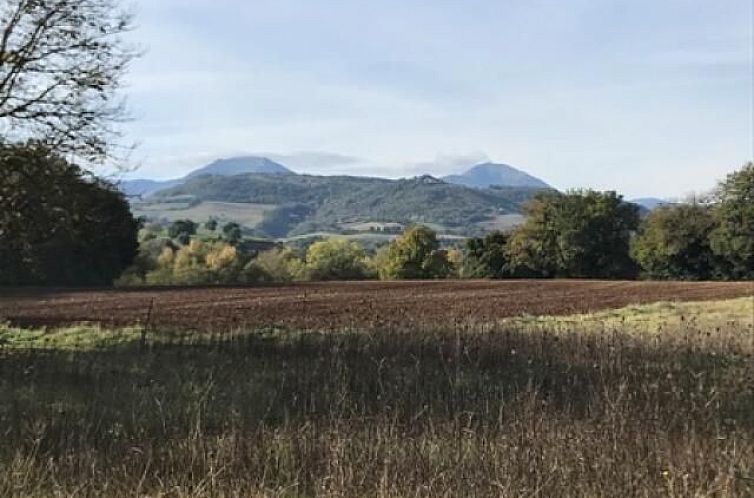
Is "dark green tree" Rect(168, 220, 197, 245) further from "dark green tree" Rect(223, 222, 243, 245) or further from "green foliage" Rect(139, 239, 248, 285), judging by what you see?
"green foliage" Rect(139, 239, 248, 285)

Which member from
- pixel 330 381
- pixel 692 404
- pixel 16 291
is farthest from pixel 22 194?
pixel 16 291

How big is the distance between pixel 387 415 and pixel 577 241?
57.5 m

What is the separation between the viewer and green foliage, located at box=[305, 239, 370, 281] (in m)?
63.2

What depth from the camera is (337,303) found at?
28547 mm

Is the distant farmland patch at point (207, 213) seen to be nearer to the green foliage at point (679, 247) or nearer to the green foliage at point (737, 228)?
the green foliage at point (679, 247)

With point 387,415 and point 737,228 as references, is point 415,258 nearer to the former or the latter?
point 737,228

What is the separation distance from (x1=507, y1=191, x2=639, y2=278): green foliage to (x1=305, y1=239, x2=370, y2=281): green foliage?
12.8 m

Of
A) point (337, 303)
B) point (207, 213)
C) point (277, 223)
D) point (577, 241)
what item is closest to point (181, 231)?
point (577, 241)

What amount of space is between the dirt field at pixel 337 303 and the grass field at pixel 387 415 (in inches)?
133

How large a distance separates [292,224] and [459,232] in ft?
152

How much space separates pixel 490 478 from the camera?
19.1ft

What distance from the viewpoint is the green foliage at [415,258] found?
6562 centimetres

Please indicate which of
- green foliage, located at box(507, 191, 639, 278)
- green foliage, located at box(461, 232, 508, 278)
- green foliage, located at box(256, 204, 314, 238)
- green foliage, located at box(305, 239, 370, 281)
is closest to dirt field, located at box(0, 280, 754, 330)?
green foliage, located at box(507, 191, 639, 278)

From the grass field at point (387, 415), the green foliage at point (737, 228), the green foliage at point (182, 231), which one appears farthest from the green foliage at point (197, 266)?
the grass field at point (387, 415)
